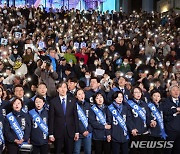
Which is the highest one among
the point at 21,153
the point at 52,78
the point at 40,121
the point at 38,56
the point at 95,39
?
the point at 95,39

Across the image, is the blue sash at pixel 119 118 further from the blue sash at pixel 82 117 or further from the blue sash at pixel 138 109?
the blue sash at pixel 82 117

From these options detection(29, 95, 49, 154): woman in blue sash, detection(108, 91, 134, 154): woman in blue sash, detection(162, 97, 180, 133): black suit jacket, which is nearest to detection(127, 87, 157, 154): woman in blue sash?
detection(108, 91, 134, 154): woman in blue sash

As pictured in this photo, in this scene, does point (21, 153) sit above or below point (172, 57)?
below

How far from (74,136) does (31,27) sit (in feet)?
38.2

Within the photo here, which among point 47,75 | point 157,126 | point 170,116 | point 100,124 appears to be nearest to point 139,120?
point 157,126

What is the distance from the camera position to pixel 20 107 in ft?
20.1

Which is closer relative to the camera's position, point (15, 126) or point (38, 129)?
point (15, 126)

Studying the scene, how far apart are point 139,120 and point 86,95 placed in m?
1.36

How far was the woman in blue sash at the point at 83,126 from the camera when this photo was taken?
22.1 ft

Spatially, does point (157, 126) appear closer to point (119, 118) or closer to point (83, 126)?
point (119, 118)

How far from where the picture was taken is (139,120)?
6816 mm

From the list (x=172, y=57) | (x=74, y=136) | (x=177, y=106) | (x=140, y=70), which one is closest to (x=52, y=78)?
(x=74, y=136)

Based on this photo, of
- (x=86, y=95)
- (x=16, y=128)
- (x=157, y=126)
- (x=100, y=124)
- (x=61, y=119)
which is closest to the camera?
(x=16, y=128)

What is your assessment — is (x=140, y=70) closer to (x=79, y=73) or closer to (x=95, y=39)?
(x=79, y=73)
